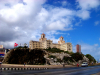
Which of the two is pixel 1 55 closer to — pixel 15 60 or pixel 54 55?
pixel 15 60

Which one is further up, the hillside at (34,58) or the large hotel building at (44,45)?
the large hotel building at (44,45)

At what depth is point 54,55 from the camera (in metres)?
60.5

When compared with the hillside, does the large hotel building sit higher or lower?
higher

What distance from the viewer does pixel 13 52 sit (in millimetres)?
58969

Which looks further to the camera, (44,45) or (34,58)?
(44,45)

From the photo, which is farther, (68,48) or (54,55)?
(68,48)

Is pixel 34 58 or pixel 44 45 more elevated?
pixel 44 45

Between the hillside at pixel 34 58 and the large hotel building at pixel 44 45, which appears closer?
the hillside at pixel 34 58

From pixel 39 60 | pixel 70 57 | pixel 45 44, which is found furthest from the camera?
pixel 45 44

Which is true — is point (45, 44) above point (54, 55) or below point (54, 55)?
above

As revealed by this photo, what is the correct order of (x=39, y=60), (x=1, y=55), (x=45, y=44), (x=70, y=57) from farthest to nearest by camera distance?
(x=45, y=44), (x=1, y=55), (x=70, y=57), (x=39, y=60)

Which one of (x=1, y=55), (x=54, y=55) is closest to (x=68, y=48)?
(x=1, y=55)

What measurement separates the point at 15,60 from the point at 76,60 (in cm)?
3146

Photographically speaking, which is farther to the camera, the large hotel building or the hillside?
the large hotel building
